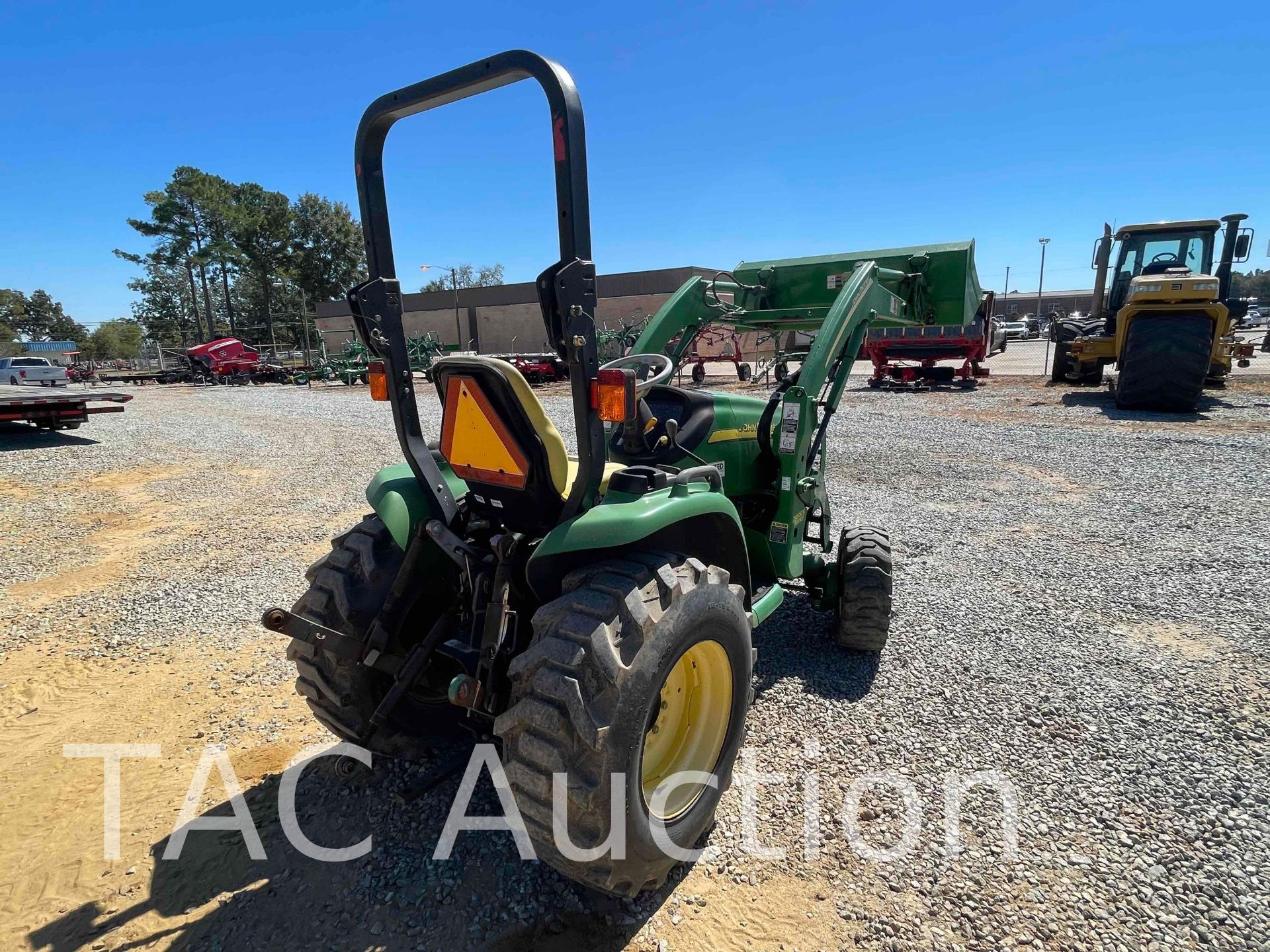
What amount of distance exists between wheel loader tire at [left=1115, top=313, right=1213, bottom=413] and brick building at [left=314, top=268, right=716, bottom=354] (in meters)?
29.9

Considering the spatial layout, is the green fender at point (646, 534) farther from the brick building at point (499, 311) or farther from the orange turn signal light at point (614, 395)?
the brick building at point (499, 311)

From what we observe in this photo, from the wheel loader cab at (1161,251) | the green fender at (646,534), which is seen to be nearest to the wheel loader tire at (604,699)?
the green fender at (646,534)

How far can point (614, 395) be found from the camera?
2.06 m

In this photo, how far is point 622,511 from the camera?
7.37 ft

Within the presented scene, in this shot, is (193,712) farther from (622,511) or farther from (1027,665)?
(1027,665)

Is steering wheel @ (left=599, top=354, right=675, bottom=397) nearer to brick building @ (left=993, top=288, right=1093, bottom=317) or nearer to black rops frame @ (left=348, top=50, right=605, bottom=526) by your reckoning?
black rops frame @ (left=348, top=50, right=605, bottom=526)

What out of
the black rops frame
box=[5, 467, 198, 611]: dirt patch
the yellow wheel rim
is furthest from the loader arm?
box=[5, 467, 198, 611]: dirt patch

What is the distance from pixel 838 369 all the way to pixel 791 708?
6.30 feet

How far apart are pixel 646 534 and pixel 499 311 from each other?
1842 inches

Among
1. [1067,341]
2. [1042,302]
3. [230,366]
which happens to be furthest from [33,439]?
[1042,302]

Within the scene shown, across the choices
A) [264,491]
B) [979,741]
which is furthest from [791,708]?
[264,491]

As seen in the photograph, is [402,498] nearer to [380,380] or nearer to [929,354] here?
[380,380]

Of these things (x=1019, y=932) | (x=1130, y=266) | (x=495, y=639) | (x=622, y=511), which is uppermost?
(x=1130, y=266)

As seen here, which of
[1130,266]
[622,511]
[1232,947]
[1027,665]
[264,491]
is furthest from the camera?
[1130,266]
